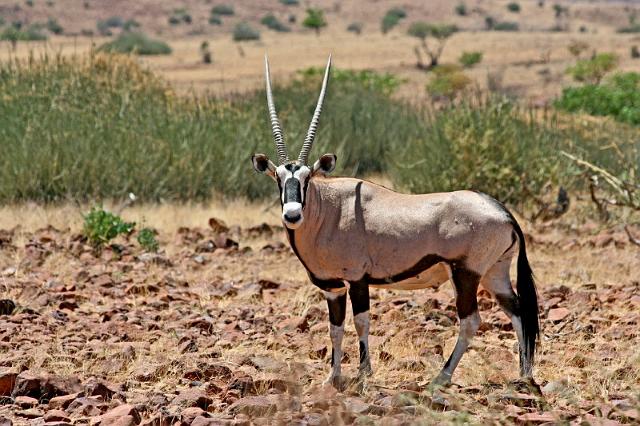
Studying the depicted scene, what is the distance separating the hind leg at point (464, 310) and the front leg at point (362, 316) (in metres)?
0.42

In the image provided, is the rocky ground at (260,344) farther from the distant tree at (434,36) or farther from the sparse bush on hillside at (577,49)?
the distant tree at (434,36)

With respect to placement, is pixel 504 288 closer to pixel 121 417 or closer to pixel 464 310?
pixel 464 310

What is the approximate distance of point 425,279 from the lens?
→ 628 cm

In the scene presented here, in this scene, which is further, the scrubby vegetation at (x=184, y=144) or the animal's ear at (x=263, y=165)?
the scrubby vegetation at (x=184, y=144)

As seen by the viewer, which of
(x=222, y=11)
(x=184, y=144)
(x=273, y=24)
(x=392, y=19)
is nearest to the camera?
(x=184, y=144)

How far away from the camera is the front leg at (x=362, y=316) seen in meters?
6.24

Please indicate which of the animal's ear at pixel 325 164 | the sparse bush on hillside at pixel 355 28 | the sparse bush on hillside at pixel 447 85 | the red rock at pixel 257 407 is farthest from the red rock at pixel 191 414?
the sparse bush on hillside at pixel 355 28

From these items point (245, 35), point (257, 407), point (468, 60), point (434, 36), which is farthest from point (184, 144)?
point (245, 35)

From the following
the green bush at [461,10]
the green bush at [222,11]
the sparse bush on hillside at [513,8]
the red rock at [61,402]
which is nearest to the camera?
the red rock at [61,402]

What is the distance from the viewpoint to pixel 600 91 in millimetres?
25516

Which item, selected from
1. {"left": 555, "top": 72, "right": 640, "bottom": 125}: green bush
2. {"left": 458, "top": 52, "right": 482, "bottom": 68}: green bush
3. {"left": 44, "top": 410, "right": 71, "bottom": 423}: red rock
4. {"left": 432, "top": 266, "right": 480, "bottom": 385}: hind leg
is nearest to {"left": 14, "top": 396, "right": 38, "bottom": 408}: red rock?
{"left": 44, "top": 410, "right": 71, "bottom": 423}: red rock

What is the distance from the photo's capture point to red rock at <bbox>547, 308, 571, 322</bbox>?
7.97m

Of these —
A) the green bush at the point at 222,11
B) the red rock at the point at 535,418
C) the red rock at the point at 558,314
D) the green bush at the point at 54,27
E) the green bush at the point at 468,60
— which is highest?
the red rock at the point at 535,418

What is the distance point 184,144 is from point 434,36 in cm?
4809
